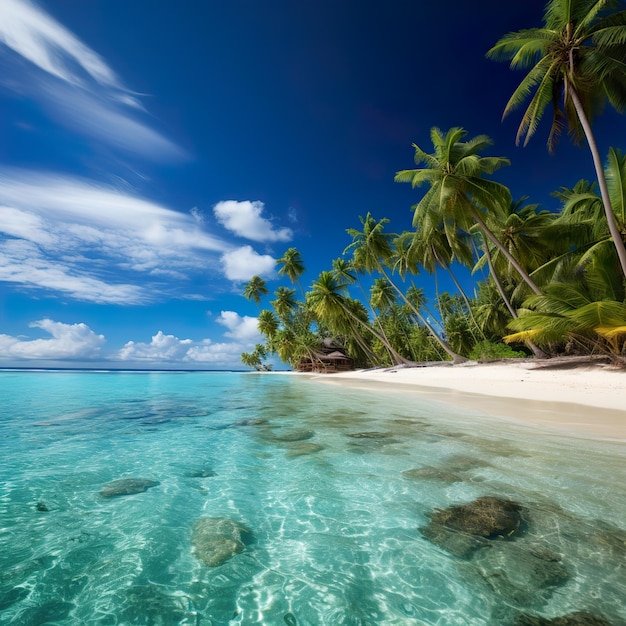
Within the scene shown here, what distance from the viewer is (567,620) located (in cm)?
178

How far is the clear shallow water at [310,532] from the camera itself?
195 cm

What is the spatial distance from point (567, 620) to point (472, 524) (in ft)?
3.52

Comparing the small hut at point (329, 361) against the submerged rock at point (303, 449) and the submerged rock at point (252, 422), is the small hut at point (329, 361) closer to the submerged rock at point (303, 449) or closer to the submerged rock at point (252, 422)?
the submerged rock at point (252, 422)

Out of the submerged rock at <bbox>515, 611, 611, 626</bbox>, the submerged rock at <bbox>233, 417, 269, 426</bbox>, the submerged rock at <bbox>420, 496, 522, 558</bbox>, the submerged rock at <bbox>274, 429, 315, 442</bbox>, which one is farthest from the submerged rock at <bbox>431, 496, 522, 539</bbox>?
the submerged rock at <bbox>233, 417, 269, 426</bbox>

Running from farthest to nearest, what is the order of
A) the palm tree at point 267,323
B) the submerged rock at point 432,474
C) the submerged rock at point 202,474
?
the palm tree at point 267,323 < the submerged rock at point 202,474 < the submerged rock at point 432,474

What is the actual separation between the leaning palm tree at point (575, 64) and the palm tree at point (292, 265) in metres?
33.5

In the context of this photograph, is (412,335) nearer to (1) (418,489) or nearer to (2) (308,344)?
(2) (308,344)

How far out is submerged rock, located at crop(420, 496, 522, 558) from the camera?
2578 mm

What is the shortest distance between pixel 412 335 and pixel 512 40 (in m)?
29.4

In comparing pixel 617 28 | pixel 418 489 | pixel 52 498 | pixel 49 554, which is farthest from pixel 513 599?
pixel 617 28

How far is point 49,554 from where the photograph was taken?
97.5 inches

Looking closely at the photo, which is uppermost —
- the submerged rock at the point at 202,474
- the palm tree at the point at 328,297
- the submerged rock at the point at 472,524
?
the palm tree at the point at 328,297

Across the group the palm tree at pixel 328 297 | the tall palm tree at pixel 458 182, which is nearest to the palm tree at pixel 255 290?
the palm tree at pixel 328 297

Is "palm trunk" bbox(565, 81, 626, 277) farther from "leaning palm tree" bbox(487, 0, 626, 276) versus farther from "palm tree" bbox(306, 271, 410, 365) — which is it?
"palm tree" bbox(306, 271, 410, 365)
